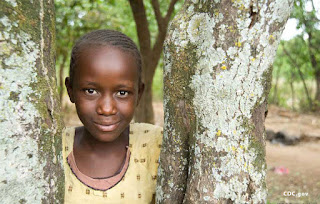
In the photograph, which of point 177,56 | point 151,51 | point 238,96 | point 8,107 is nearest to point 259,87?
point 238,96

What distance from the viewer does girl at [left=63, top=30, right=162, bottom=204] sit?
149cm

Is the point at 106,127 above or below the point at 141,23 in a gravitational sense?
below

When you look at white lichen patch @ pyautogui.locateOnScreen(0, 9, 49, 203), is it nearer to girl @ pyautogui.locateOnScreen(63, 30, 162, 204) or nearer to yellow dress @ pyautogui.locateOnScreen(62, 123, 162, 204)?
girl @ pyautogui.locateOnScreen(63, 30, 162, 204)

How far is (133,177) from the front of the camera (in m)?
1.69

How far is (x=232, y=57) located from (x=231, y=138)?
274 mm

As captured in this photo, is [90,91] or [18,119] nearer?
[18,119]

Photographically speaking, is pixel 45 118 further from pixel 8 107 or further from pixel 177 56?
pixel 177 56

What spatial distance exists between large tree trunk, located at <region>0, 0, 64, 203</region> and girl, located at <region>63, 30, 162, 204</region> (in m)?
0.36

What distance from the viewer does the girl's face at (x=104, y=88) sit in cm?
147

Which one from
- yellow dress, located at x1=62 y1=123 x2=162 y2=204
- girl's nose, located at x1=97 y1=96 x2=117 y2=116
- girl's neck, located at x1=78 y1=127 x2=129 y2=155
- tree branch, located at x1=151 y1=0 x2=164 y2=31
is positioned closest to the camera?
girl's nose, located at x1=97 y1=96 x2=117 y2=116

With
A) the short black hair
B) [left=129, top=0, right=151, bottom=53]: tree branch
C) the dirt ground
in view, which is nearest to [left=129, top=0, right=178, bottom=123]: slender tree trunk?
[left=129, top=0, right=151, bottom=53]: tree branch

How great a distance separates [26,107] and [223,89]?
0.63 metres

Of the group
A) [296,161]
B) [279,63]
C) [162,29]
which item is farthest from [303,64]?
[162,29]

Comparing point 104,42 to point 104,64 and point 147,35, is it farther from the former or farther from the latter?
point 147,35
